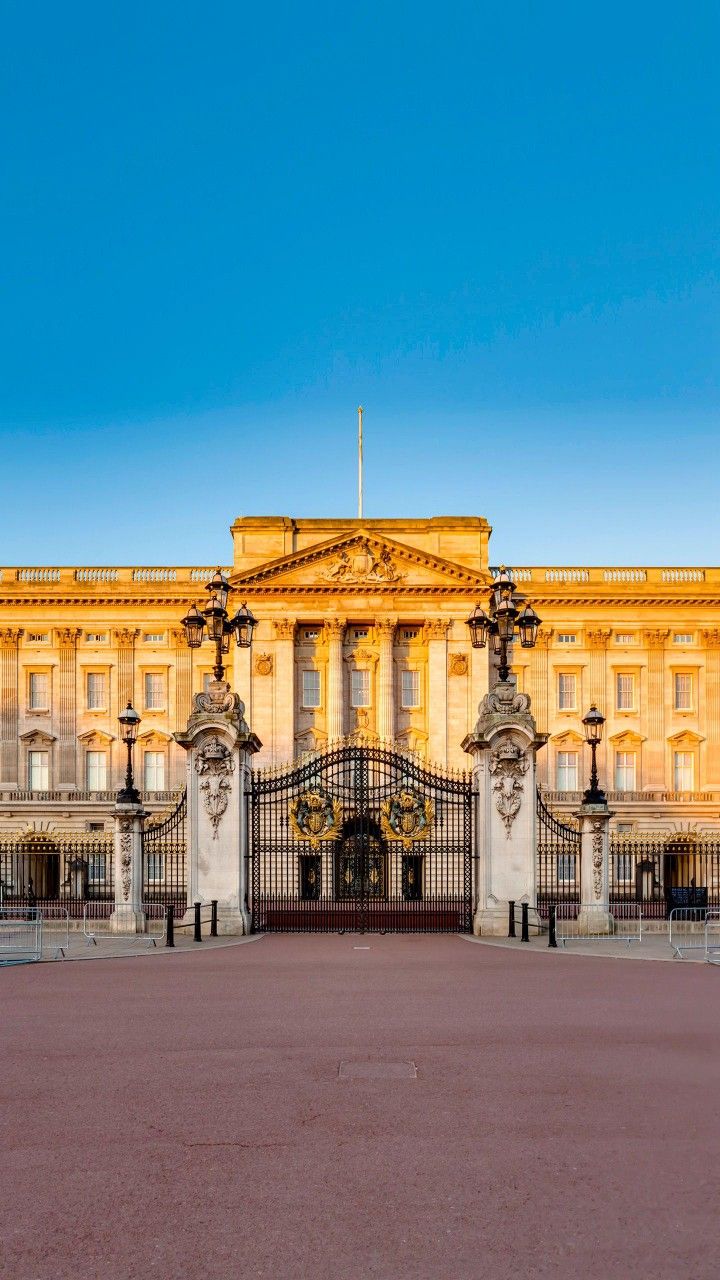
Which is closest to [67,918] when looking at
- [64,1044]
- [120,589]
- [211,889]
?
[211,889]

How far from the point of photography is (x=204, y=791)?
88.1 ft

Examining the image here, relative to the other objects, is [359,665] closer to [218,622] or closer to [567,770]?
[567,770]

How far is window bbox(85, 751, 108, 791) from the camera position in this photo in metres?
66.6

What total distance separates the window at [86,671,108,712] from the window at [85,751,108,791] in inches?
108

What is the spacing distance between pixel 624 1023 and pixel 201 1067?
16.2ft

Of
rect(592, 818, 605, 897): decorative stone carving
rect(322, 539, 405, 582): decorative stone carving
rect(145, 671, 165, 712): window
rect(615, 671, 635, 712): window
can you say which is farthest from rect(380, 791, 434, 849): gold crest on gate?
rect(615, 671, 635, 712): window

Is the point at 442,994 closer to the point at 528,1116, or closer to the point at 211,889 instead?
the point at 528,1116

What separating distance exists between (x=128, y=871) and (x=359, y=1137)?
19.5 meters

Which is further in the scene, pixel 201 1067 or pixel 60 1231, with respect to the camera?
pixel 201 1067

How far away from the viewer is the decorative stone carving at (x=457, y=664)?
6372 cm

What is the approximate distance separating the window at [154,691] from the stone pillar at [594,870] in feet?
141

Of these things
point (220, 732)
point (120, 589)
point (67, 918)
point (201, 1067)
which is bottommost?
point (67, 918)

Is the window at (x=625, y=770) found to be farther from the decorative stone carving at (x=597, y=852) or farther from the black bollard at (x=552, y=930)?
the black bollard at (x=552, y=930)

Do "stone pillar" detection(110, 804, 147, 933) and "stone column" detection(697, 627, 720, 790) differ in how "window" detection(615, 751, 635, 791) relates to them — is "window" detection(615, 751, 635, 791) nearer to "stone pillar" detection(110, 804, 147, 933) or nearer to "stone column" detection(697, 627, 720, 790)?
"stone column" detection(697, 627, 720, 790)
